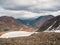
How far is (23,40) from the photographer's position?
33781mm

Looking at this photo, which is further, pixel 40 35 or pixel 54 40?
pixel 40 35

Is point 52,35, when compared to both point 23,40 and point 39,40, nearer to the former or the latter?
point 39,40

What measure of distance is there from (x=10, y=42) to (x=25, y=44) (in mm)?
2763

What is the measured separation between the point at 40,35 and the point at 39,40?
3142 millimetres

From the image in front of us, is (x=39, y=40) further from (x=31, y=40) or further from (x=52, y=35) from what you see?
(x=52, y=35)

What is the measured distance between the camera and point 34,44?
31781mm

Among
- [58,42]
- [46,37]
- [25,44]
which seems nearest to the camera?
[25,44]

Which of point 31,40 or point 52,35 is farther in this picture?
point 52,35

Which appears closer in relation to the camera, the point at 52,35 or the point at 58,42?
the point at 58,42

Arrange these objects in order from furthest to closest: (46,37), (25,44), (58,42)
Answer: (46,37) < (58,42) < (25,44)

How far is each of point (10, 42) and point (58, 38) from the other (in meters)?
9.83

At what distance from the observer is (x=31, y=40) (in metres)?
33.7

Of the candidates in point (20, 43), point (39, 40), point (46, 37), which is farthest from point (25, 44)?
point (46, 37)

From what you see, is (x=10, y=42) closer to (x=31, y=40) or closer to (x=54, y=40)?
(x=31, y=40)
